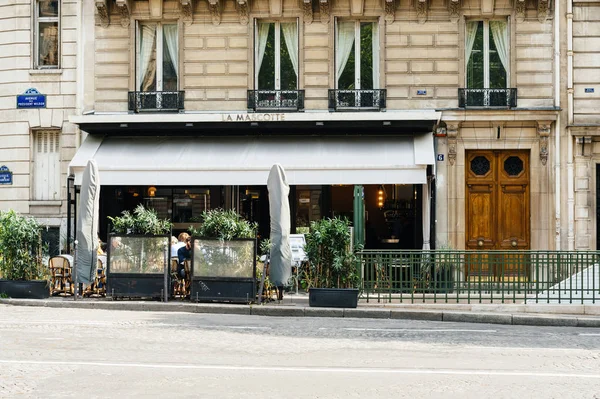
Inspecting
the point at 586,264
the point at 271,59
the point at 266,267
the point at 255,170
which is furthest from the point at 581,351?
the point at 271,59

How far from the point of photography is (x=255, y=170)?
882 inches

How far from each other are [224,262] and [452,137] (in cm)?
793

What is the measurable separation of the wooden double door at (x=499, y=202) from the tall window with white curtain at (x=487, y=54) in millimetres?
1799

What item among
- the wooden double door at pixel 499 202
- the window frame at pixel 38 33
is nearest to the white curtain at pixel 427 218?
the wooden double door at pixel 499 202

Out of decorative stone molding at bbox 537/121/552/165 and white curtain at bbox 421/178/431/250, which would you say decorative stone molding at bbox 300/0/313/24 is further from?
decorative stone molding at bbox 537/121/552/165

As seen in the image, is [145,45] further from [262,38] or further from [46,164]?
[46,164]

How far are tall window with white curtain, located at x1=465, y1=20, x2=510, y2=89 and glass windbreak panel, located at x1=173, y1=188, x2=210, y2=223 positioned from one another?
7431 millimetres

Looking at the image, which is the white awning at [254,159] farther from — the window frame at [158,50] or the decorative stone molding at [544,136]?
the decorative stone molding at [544,136]

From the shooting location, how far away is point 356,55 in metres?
23.9

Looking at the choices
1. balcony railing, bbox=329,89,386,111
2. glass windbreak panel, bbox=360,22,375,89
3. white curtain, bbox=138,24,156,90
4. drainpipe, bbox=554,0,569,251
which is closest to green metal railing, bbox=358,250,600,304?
drainpipe, bbox=554,0,569,251

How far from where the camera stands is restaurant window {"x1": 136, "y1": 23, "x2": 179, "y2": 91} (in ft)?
79.6

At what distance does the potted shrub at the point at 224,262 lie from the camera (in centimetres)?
1784

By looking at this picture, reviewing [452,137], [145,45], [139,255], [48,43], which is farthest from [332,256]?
[48,43]

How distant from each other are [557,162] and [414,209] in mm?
3675
